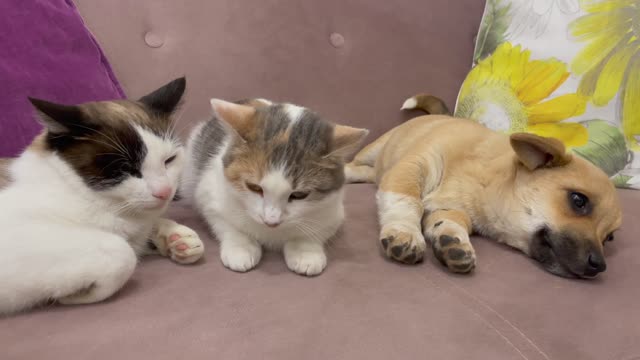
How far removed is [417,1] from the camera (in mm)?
1832

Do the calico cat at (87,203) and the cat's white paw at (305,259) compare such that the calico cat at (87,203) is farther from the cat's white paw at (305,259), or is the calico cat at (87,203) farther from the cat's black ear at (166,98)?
the cat's white paw at (305,259)

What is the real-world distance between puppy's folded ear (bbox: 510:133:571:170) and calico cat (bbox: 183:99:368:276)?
0.47 metres

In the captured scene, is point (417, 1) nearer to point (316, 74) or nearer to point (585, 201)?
point (316, 74)

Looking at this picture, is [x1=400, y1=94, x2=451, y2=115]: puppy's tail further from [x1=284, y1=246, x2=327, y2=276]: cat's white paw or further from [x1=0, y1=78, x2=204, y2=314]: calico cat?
[x1=0, y1=78, x2=204, y2=314]: calico cat

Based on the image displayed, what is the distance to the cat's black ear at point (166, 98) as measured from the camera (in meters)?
1.05

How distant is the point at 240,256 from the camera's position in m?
0.99

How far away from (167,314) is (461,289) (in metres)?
0.61

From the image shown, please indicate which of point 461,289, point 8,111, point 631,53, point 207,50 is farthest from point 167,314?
point 631,53

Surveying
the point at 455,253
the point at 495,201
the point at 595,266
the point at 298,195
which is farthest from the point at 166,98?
the point at 595,266

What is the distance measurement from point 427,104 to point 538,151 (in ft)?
2.22

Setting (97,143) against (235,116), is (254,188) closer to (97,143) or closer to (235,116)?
(235,116)

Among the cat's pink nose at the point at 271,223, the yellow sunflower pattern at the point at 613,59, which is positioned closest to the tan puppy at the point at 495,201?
the cat's pink nose at the point at 271,223

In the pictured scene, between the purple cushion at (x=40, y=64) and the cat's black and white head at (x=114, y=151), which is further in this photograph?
the purple cushion at (x=40, y=64)

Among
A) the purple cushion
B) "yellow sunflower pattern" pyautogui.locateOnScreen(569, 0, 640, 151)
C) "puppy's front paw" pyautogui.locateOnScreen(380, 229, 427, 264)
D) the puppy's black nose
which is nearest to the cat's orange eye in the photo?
"puppy's front paw" pyautogui.locateOnScreen(380, 229, 427, 264)
